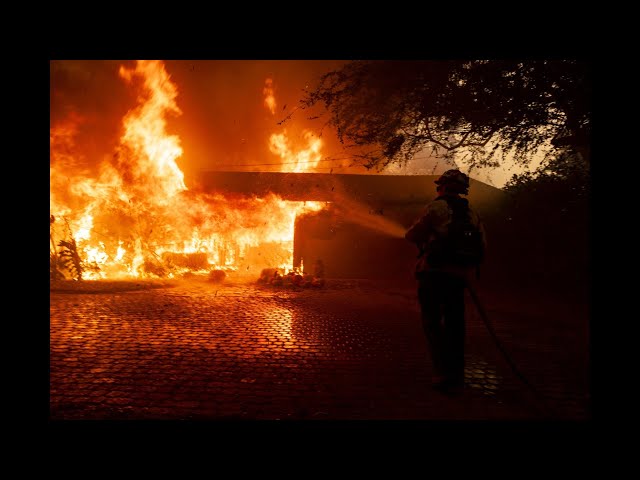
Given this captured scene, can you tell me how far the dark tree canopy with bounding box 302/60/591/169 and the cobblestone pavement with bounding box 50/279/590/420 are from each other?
405 centimetres

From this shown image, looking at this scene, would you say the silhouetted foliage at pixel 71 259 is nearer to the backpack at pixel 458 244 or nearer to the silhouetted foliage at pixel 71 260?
the silhouetted foliage at pixel 71 260

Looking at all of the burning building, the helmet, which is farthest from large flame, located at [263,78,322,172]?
the helmet

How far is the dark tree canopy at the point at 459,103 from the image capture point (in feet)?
20.9

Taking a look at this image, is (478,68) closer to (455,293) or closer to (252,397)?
(455,293)

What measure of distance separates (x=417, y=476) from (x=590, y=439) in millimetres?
1364

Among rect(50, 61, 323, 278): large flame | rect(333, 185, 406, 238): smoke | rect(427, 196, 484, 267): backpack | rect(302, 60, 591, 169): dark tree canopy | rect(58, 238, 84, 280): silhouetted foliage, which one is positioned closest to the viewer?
rect(427, 196, 484, 267): backpack

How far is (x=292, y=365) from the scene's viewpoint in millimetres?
4172

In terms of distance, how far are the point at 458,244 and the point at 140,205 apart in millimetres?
14647

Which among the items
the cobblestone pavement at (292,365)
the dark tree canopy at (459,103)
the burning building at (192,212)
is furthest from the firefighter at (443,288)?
the burning building at (192,212)

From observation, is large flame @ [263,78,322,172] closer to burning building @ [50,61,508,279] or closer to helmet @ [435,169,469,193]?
burning building @ [50,61,508,279]


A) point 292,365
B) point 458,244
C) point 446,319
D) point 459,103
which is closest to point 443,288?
point 446,319

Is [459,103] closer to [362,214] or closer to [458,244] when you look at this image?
[458,244]

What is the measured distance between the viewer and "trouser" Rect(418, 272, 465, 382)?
3.44 metres

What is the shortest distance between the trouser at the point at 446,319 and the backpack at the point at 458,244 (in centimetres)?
16
